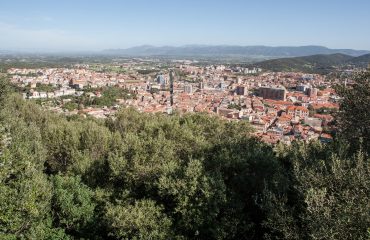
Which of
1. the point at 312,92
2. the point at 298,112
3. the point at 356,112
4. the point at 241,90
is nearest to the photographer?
the point at 356,112

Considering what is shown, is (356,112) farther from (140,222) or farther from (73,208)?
(73,208)

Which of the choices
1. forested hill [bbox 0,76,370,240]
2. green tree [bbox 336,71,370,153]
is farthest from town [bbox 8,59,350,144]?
green tree [bbox 336,71,370,153]

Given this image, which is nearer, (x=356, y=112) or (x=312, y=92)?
(x=356, y=112)

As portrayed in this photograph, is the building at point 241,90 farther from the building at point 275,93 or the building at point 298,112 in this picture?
the building at point 298,112

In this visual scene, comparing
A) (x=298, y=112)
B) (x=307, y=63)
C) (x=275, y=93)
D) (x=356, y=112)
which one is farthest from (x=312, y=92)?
(x=307, y=63)

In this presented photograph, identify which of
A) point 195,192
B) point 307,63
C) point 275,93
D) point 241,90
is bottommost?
point 275,93

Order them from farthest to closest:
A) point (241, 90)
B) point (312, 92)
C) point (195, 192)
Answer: point (241, 90) < point (312, 92) < point (195, 192)

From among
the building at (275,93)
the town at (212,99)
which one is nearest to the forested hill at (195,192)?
the town at (212,99)

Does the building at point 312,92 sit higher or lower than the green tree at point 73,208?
lower

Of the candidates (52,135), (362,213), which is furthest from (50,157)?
(362,213)
